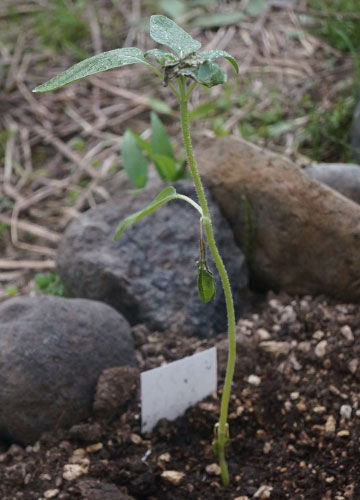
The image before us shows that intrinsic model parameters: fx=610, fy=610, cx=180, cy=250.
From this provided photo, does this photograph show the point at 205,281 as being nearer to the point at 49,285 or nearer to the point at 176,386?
the point at 176,386

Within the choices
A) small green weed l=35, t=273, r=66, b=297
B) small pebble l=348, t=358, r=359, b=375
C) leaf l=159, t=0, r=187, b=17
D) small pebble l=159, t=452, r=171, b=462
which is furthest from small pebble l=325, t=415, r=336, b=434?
leaf l=159, t=0, r=187, b=17

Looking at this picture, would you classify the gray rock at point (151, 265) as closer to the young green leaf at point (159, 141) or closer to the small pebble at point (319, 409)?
the young green leaf at point (159, 141)

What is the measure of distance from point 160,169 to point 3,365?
85 cm

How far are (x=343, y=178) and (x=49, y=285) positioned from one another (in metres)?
1.01

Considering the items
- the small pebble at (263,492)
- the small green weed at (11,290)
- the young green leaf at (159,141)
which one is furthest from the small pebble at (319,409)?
the small green weed at (11,290)

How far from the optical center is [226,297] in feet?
3.76

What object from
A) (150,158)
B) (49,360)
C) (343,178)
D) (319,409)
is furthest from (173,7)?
(319,409)

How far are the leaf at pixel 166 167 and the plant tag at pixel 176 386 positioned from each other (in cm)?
73

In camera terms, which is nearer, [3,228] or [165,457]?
[165,457]

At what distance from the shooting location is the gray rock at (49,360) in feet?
A: 4.58

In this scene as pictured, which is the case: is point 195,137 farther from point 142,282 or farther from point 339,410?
point 339,410

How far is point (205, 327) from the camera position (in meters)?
1.67

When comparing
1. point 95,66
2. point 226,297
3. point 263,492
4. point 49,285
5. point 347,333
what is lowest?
point 49,285

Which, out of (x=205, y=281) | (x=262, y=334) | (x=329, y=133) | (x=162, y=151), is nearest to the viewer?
(x=205, y=281)
